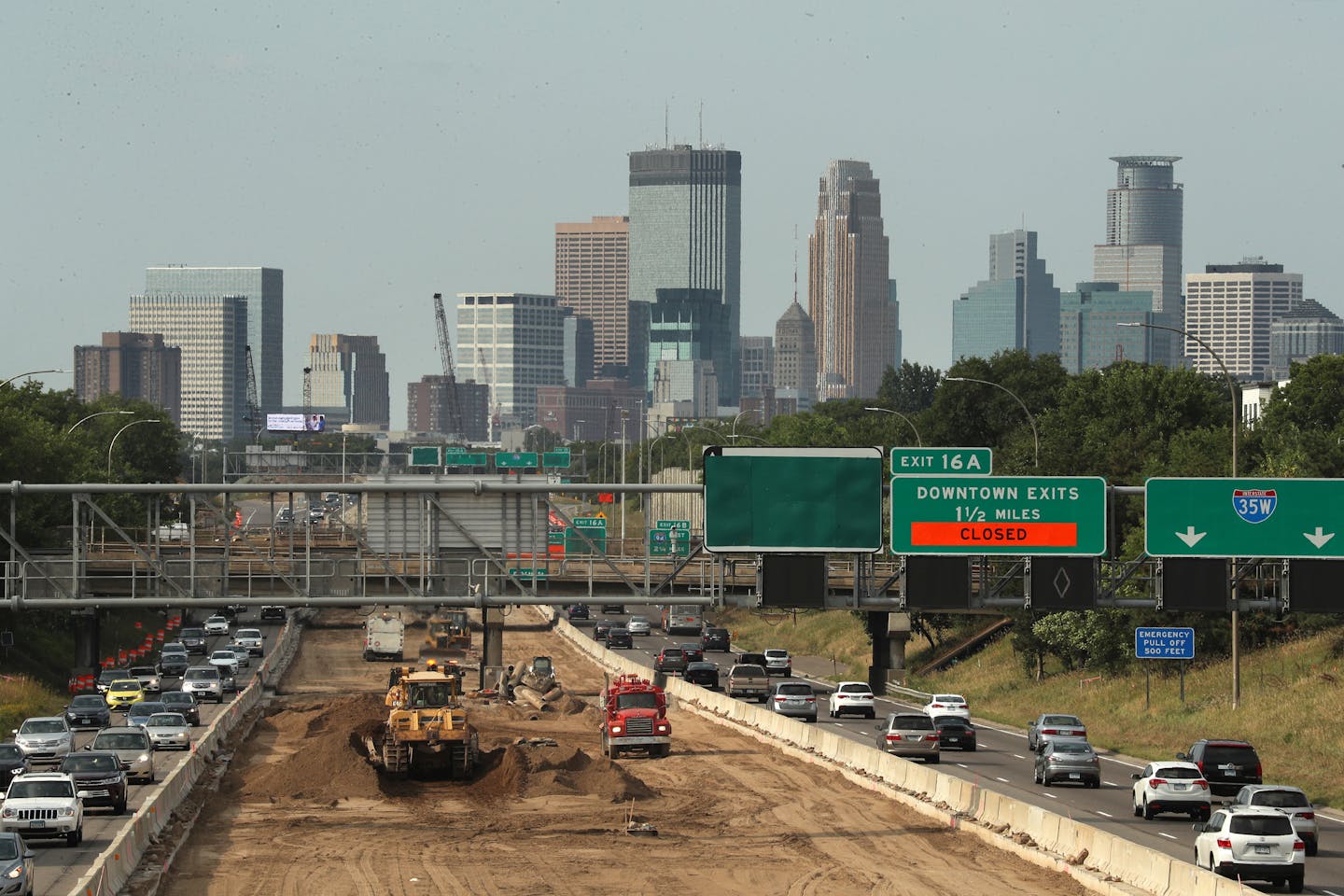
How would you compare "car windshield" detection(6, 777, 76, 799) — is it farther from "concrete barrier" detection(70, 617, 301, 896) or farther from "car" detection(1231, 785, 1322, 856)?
"car" detection(1231, 785, 1322, 856)

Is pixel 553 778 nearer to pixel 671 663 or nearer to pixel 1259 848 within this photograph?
pixel 1259 848

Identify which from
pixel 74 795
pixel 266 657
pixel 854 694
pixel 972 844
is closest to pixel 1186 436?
pixel 854 694

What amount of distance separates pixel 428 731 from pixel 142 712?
48.4 ft

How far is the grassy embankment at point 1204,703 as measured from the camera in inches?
2238

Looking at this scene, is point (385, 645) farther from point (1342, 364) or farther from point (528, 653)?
point (1342, 364)

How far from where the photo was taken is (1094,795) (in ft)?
163

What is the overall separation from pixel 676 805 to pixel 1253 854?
691 inches

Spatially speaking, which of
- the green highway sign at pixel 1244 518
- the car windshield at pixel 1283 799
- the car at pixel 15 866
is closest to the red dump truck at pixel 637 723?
the green highway sign at pixel 1244 518

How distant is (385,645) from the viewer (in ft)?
349

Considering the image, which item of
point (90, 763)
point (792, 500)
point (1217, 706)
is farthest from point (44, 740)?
point (1217, 706)

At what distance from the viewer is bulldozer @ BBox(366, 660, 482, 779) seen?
53062 mm

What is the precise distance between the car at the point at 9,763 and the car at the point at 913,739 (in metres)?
23.2

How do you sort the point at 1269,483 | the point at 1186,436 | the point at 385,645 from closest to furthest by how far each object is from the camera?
1. the point at 1269,483
2. the point at 1186,436
3. the point at 385,645

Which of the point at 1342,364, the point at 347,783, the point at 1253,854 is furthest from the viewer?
the point at 1342,364
